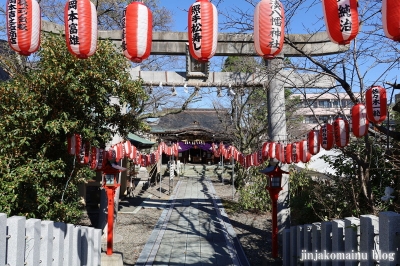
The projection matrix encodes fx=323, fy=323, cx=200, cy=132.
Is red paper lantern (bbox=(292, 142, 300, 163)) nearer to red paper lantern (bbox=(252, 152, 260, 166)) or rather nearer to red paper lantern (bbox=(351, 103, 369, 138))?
red paper lantern (bbox=(351, 103, 369, 138))

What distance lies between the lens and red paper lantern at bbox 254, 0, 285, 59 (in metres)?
4.99

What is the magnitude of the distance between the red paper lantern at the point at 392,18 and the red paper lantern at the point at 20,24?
4932 mm

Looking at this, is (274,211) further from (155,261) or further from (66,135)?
(66,135)

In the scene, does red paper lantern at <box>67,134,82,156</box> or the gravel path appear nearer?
red paper lantern at <box>67,134,82,156</box>

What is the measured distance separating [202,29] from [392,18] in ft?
8.37

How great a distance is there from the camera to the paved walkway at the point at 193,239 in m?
7.58

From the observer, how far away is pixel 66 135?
6.19 m

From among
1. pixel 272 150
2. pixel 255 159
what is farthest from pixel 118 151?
pixel 255 159

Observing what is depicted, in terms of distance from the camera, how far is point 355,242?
144 inches

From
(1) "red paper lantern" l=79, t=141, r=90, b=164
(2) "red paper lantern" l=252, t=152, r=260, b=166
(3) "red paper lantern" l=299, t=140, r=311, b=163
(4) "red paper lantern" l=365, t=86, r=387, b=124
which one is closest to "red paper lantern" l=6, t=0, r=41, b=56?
(1) "red paper lantern" l=79, t=141, r=90, b=164

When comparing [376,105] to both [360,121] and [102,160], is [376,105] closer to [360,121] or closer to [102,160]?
[360,121]

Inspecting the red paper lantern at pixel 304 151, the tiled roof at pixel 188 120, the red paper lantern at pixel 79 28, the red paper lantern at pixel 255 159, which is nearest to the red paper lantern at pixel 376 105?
the red paper lantern at pixel 304 151

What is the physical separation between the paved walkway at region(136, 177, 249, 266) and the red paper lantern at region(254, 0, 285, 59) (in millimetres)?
4899

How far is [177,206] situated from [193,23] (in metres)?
10.7
